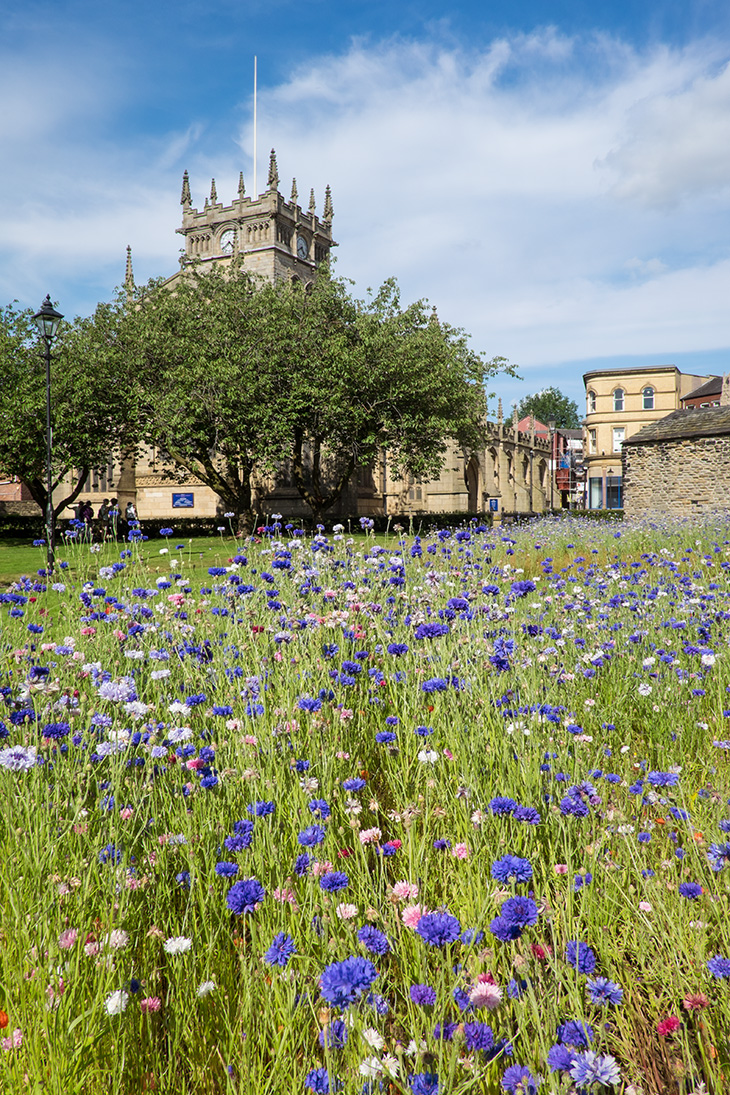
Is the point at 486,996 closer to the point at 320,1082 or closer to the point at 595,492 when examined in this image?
the point at 320,1082

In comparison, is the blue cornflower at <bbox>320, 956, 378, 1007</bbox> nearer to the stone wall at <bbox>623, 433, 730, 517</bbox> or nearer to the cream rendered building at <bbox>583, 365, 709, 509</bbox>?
the stone wall at <bbox>623, 433, 730, 517</bbox>

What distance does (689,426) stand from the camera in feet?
87.8

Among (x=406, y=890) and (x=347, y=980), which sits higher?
(x=347, y=980)

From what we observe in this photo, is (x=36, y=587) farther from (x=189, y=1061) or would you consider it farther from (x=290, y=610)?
(x=189, y=1061)

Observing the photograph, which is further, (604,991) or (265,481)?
(265,481)

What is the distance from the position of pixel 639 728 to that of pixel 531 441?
6917cm

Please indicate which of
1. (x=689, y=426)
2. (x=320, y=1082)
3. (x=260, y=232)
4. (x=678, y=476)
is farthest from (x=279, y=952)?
(x=260, y=232)

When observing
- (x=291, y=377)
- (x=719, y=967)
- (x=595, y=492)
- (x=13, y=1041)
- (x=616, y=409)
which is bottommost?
(x=13, y=1041)

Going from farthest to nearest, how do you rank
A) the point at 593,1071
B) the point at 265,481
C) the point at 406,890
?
the point at 265,481
the point at 406,890
the point at 593,1071

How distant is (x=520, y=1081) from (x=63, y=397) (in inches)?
1184

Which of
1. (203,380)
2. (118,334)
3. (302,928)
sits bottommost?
(302,928)

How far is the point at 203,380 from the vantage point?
25812 mm

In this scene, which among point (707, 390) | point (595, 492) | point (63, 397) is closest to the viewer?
point (63, 397)

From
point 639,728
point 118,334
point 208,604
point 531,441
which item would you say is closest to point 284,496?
point 118,334
